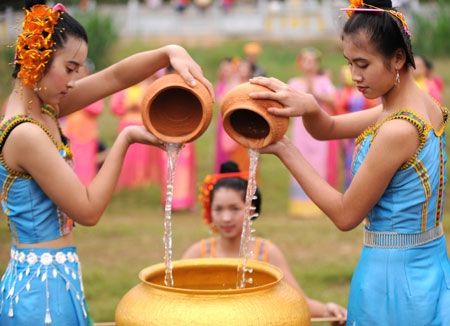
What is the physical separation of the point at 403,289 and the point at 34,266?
4.51ft

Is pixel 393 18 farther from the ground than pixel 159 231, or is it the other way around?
pixel 393 18

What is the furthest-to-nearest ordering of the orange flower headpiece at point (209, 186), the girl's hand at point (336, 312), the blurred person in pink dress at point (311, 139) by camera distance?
1. the blurred person in pink dress at point (311, 139)
2. the orange flower headpiece at point (209, 186)
3. the girl's hand at point (336, 312)

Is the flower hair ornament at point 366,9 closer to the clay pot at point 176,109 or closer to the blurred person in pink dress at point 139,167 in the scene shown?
the clay pot at point 176,109

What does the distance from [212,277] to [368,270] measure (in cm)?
69

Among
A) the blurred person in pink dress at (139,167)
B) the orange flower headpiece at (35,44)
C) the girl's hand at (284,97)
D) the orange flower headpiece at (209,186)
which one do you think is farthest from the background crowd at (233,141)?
the orange flower headpiece at (35,44)

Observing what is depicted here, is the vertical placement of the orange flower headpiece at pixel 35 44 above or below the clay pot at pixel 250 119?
above

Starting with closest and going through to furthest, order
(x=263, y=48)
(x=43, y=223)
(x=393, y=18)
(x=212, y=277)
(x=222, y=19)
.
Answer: (x=393, y=18) < (x=43, y=223) < (x=212, y=277) < (x=263, y=48) < (x=222, y=19)

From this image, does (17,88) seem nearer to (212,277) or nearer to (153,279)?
(153,279)

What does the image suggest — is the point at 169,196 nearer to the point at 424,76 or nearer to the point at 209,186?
the point at 209,186

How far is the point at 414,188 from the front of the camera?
2.38 m

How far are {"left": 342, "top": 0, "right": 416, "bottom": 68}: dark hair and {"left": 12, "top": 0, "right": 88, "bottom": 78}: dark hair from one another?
104cm

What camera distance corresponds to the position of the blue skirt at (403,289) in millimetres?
2367

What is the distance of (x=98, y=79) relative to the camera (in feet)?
9.81

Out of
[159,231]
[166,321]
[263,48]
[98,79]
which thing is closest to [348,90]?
[159,231]
